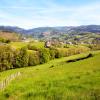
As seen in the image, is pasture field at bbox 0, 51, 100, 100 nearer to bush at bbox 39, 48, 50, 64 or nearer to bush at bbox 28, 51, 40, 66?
bush at bbox 28, 51, 40, 66

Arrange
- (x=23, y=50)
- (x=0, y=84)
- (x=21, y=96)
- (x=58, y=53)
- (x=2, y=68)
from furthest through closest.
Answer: (x=58, y=53) → (x=23, y=50) → (x=2, y=68) → (x=0, y=84) → (x=21, y=96)

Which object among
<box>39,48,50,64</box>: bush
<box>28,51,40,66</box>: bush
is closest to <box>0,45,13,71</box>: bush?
<box>28,51,40,66</box>: bush

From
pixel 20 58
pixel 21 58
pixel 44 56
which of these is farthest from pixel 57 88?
pixel 44 56

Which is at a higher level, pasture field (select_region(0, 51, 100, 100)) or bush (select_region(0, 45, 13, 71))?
pasture field (select_region(0, 51, 100, 100))

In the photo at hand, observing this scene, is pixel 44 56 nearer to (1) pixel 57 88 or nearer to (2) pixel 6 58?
(2) pixel 6 58

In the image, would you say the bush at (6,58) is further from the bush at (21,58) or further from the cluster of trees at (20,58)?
the bush at (21,58)

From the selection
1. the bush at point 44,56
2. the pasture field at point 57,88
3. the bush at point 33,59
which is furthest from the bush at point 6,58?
the pasture field at point 57,88

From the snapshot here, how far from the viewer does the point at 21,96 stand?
21.5 m

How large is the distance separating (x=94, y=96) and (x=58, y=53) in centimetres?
13211

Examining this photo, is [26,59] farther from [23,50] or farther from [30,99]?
[30,99]

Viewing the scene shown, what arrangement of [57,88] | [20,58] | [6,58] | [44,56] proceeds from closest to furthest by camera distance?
1. [57,88]
2. [6,58]
3. [20,58]
4. [44,56]

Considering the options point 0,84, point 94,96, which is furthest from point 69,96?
point 0,84

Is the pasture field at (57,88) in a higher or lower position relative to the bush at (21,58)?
higher

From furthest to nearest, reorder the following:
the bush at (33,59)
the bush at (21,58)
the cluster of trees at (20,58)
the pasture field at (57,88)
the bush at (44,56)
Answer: the bush at (44,56)
the bush at (33,59)
the bush at (21,58)
the cluster of trees at (20,58)
the pasture field at (57,88)
